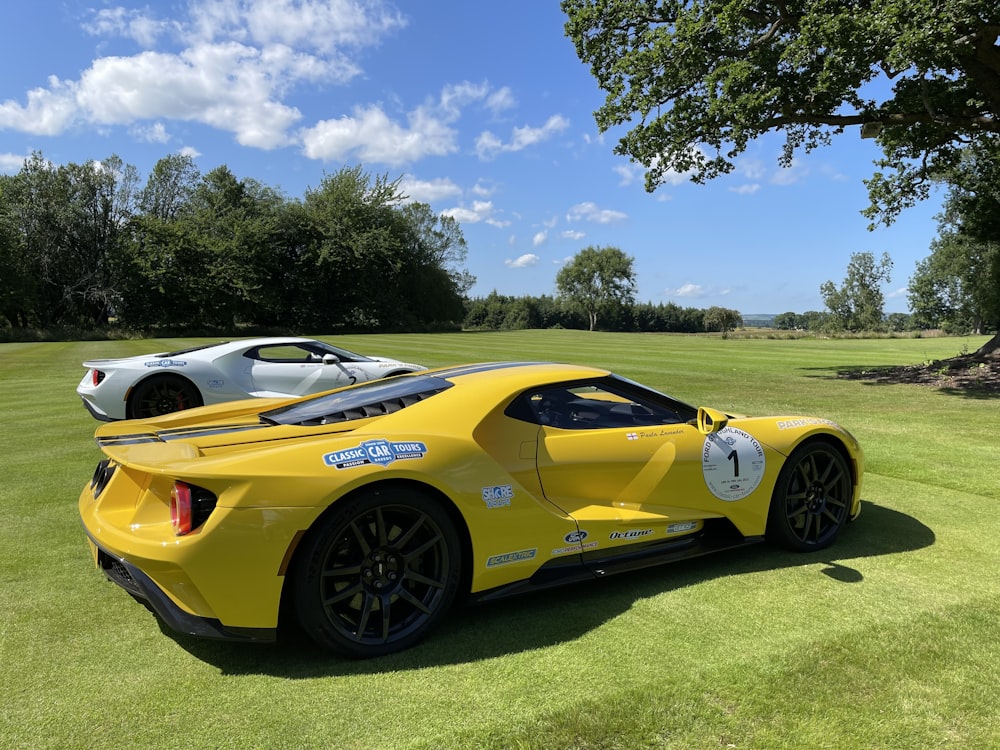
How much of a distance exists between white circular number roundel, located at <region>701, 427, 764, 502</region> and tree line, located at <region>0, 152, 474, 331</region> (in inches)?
1946

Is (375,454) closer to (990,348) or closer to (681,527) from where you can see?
(681,527)

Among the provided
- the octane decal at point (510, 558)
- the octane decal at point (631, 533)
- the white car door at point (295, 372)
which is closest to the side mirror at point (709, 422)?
the octane decal at point (631, 533)

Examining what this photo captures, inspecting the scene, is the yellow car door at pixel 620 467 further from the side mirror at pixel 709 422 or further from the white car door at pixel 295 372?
the white car door at pixel 295 372

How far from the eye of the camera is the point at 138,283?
47.0 metres

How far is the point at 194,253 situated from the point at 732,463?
5197 cm

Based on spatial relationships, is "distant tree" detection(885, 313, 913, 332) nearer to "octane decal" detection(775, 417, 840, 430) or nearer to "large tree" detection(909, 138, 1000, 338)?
"large tree" detection(909, 138, 1000, 338)

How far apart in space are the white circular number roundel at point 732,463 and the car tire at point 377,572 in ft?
5.88

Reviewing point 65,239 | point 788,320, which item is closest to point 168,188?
point 65,239

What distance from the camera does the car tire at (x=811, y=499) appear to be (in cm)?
420

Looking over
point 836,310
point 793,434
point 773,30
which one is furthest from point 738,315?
point 793,434

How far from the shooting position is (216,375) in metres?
9.02

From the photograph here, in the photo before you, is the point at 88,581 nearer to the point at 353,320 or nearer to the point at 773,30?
the point at 773,30

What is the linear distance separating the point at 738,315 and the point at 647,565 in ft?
227

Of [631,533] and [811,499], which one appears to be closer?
[631,533]
